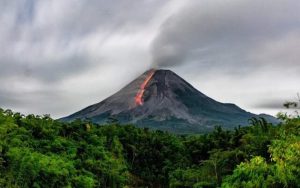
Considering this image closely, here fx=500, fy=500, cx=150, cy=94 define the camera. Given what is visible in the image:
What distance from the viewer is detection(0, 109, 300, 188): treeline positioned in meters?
32.6

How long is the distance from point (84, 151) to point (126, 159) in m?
13.0

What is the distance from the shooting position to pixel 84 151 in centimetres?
5325

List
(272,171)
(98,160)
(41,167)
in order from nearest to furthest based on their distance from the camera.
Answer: (272,171)
(41,167)
(98,160)

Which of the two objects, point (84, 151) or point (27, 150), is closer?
point (27, 150)

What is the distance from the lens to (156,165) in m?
67.7

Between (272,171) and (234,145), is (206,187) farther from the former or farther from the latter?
(234,145)

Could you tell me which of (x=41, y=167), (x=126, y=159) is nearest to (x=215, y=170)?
(x=41, y=167)

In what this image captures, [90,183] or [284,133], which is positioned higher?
[284,133]

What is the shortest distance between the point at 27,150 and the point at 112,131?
25.6 metres

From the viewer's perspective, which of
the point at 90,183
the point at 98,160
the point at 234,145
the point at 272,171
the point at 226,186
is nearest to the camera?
the point at 272,171

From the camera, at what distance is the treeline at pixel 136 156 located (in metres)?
32.6

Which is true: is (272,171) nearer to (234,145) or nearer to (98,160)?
(98,160)

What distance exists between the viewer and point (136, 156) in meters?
67.3

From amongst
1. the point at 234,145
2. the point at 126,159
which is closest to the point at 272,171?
the point at 234,145
